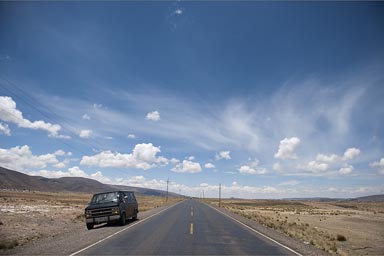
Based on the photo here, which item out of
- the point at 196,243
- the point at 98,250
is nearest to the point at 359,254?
the point at 196,243

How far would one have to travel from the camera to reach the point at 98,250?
1106cm

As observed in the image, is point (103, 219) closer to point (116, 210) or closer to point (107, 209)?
point (107, 209)

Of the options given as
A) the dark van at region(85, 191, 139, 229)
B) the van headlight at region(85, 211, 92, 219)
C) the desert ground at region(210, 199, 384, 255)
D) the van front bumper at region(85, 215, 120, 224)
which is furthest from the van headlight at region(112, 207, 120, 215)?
the desert ground at region(210, 199, 384, 255)

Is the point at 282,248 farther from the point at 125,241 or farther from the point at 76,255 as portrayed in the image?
the point at 76,255

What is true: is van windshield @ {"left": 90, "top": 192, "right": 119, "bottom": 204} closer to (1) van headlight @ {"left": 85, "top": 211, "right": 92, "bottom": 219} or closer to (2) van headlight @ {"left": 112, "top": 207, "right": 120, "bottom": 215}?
(2) van headlight @ {"left": 112, "top": 207, "right": 120, "bottom": 215}

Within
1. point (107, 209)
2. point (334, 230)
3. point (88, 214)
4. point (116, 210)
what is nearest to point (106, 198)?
point (107, 209)

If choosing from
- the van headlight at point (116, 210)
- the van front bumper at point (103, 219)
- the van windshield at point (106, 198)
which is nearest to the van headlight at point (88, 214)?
the van front bumper at point (103, 219)

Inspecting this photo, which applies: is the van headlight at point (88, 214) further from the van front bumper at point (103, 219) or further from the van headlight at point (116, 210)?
the van headlight at point (116, 210)

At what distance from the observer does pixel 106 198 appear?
2102 cm

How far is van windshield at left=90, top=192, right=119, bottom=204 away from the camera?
20.7 meters

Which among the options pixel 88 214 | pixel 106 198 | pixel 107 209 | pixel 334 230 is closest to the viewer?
pixel 88 214

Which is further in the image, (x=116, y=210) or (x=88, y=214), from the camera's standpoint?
(x=116, y=210)

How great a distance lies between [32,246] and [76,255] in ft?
12.5

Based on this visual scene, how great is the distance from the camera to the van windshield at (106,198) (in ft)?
67.8
